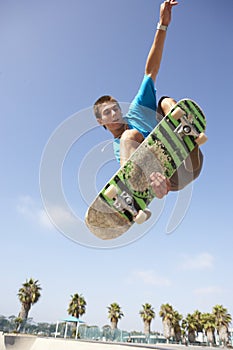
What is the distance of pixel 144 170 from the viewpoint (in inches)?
164

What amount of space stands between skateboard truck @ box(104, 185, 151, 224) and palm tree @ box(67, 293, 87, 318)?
42.8 m

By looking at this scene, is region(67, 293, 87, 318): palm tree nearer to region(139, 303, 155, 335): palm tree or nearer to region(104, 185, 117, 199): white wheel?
region(139, 303, 155, 335): palm tree

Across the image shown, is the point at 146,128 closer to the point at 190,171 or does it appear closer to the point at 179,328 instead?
the point at 190,171

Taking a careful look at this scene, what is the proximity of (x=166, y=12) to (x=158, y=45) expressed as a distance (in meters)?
0.57

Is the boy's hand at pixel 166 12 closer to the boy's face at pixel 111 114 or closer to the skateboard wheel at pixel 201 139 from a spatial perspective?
the boy's face at pixel 111 114

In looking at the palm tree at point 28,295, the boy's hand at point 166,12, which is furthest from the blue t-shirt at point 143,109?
the palm tree at point 28,295

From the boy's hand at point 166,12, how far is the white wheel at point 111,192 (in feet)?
8.41

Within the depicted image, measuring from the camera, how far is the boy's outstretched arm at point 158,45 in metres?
4.41

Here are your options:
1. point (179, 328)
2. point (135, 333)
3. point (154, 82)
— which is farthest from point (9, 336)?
point (179, 328)

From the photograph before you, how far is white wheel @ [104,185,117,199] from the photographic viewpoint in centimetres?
396

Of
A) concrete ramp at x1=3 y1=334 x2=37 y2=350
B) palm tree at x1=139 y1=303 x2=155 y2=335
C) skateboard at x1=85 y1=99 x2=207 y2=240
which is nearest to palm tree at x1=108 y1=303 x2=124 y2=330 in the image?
palm tree at x1=139 y1=303 x2=155 y2=335

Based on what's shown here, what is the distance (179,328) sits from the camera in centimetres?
→ 4444

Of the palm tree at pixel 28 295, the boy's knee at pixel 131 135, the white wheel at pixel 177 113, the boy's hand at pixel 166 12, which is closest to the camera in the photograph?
the boy's knee at pixel 131 135

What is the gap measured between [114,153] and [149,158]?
74 cm
